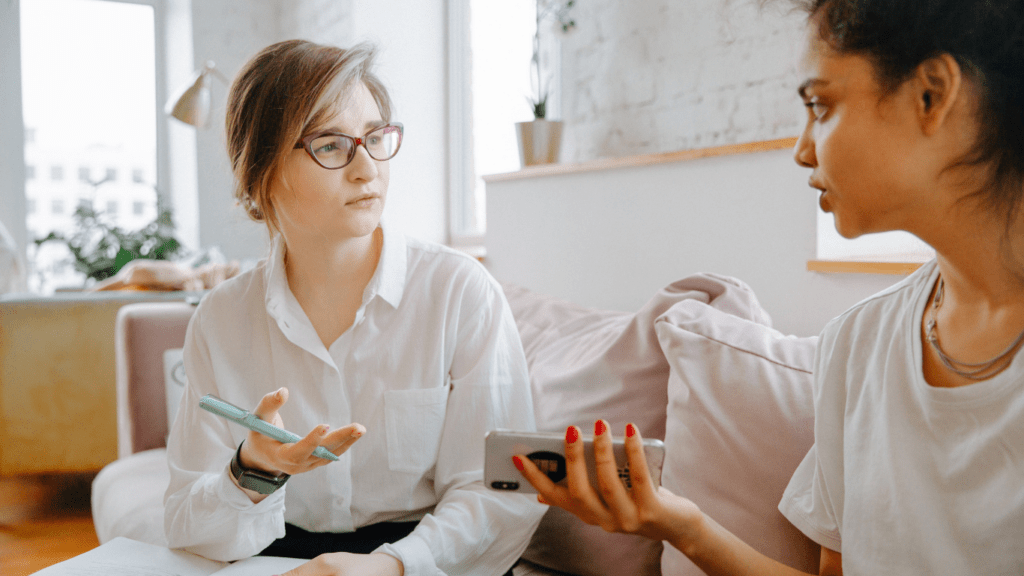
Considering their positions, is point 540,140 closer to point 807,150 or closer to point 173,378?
point 173,378

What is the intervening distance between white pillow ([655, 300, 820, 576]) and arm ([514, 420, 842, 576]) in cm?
7

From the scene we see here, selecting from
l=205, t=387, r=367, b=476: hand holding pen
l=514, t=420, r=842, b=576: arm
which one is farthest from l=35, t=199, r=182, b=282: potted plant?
l=514, t=420, r=842, b=576: arm

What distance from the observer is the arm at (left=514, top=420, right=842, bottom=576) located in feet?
2.48

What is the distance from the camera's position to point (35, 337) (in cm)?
270

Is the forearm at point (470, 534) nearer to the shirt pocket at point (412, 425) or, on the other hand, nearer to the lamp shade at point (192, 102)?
the shirt pocket at point (412, 425)

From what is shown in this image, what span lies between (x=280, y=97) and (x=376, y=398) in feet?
1.52

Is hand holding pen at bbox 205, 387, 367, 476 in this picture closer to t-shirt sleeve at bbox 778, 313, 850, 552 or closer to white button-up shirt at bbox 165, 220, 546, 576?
white button-up shirt at bbox 165, 220, 546, 576

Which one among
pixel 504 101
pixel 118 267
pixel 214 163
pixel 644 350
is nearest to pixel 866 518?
pixel 644 350

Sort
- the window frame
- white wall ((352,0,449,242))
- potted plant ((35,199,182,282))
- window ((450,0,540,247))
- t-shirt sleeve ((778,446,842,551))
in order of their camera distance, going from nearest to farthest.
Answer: t-shirt sleeve ((778,446,842,551)) < window ((450,0,540,247)) < white wall ((352,0,449,242)) < potted plant ((35,199,182,282)) < the window frame

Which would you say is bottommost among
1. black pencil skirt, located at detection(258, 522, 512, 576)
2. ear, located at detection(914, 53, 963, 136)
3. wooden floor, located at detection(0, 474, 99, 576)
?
wooden floor, located at detection(0, 474, 99, 576)

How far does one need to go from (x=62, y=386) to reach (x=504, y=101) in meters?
2.24

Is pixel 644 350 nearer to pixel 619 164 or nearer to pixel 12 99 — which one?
pixel 619 164

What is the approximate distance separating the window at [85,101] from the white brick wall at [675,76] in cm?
406

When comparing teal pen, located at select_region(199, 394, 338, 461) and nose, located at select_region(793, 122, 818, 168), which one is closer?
nose, located at select_region(793, 122, 818, 168)
